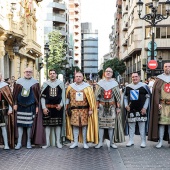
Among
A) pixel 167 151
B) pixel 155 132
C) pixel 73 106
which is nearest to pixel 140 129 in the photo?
pixel 155 132

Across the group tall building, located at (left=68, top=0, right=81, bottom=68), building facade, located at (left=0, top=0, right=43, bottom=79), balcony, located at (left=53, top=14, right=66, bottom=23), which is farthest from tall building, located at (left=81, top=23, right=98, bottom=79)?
building facade, located at (left=0, top=0, right=43, bottom=79)

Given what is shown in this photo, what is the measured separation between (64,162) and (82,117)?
182cm

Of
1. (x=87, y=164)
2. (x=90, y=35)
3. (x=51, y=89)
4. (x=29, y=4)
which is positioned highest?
(x=90, y=35)

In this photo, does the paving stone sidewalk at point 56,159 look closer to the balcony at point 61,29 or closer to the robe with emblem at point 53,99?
the robe with emblem at point 53,99

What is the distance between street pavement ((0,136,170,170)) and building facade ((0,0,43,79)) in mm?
17269

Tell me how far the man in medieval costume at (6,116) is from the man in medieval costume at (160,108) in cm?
352

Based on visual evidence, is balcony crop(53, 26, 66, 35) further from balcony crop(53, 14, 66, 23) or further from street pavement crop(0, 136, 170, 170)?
street pavement crop(0, 136, 170, 170)

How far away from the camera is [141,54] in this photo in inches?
1886

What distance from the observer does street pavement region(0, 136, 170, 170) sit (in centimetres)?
746

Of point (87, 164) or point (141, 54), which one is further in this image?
point (141, 54)

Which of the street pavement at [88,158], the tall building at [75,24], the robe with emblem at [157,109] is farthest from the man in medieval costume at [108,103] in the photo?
the tall building at [75,24]

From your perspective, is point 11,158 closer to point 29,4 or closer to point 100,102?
point 100,102

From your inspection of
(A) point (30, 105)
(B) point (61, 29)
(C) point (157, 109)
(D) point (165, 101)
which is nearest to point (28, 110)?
(A) point (30, 105)

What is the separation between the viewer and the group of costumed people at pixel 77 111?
9.42 m
